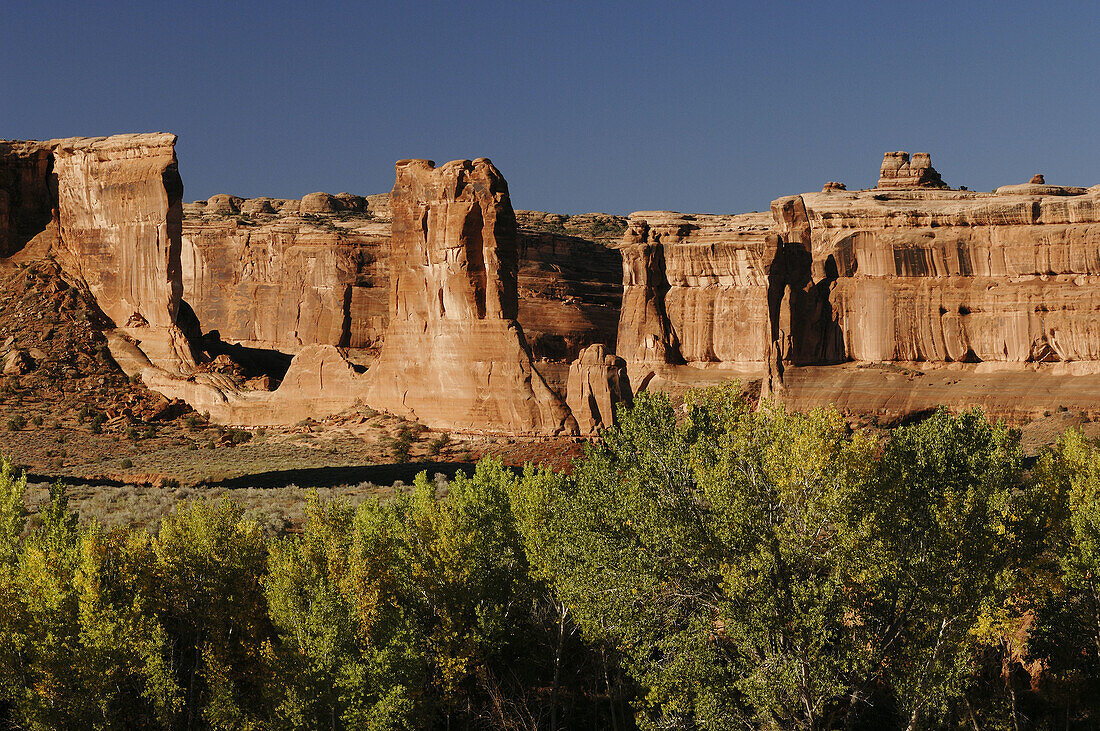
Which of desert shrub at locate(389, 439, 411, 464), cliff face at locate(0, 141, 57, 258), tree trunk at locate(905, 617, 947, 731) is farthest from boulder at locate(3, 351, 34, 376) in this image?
tree trunk at locate(905, 617, 947, 731)

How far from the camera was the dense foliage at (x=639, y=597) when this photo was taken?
950 inches

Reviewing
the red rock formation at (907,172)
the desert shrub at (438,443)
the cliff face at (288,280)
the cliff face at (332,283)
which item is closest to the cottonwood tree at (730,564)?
the desert shrub at (438,443)

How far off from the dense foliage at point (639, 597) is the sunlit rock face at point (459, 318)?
27.8 m

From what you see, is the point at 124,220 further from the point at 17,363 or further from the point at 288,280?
the point at 288,280

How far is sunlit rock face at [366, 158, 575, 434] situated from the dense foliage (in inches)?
1096

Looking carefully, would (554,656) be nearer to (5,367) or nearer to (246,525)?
(246,525)

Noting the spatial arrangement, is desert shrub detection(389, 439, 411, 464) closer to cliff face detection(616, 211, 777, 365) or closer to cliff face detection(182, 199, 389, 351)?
cliff face detection(182, 199, 389, 351)

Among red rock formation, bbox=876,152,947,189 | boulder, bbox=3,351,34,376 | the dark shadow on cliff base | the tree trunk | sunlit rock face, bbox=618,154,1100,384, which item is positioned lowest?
the tree trunk

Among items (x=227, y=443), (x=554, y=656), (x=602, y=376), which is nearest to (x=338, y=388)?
(x=227, y=443)

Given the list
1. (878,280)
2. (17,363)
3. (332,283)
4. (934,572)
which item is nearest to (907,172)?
(878,280)

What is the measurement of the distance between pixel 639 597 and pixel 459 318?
3534 centimetres

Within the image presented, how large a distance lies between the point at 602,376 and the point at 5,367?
32.1 m

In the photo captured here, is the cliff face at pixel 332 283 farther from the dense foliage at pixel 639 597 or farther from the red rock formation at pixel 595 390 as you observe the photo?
the dense foliage at pixel 639 597

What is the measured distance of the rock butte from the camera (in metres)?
60.6
